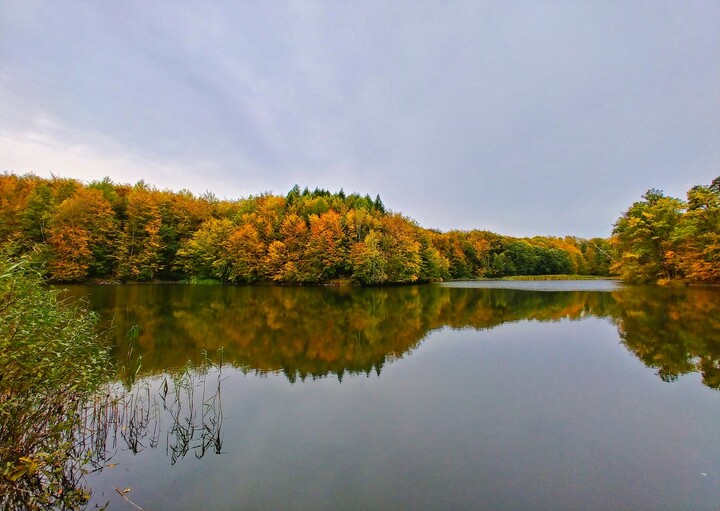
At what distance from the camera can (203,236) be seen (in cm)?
5044

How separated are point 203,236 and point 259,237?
7.92 m

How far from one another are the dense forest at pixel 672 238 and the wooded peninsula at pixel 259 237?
126 mm

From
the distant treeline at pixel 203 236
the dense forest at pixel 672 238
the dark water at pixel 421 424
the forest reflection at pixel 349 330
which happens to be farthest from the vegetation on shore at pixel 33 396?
the dense forest at pixel 672 238

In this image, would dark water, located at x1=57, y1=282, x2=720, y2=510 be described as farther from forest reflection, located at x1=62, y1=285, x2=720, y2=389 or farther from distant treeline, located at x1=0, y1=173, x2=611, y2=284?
distant treeline, located at x1=0, y1=173, x2=611, y2=284

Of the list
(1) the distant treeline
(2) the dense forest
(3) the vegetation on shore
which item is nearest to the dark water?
(3) the vegetation on shore

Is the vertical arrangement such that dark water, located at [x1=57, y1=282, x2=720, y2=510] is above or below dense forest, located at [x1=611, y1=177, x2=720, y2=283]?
below

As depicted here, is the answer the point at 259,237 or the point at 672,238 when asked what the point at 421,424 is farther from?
the point at 259,237

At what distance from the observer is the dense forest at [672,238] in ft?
115

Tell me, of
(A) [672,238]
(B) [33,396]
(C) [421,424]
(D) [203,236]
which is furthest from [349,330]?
(D) [203,236]

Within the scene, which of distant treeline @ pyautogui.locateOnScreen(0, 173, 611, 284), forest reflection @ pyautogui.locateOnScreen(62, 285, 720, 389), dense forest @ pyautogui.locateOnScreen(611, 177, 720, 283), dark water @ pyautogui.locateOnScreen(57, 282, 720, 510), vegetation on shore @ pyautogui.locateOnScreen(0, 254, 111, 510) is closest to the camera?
vegetation on shore @ pyautogui.locateOnScreen(0, 254, 111, 510)

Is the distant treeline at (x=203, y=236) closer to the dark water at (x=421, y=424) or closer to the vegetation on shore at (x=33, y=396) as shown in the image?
the dark water at (x=421, y=424)

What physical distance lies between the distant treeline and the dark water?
33.8 meters

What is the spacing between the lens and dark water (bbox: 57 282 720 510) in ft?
14.6

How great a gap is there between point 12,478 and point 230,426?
135 inches
